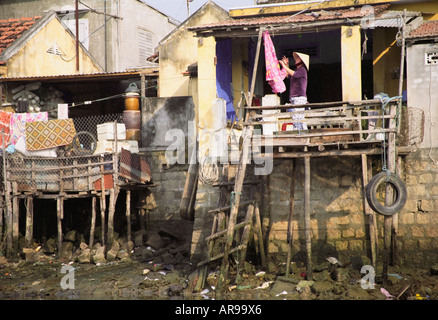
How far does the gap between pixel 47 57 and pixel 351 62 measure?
12.8 meters

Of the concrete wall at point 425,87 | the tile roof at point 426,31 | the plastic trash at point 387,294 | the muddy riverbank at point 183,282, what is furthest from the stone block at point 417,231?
the tile roof at point 426,31

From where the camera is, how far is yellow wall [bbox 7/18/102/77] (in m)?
19.5

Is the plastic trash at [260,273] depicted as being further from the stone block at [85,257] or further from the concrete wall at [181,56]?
the concrete wall at [181,56]

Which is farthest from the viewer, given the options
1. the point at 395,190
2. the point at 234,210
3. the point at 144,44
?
the point at 144,44

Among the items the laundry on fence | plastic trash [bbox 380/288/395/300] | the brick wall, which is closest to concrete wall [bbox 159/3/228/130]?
the laundry on fence

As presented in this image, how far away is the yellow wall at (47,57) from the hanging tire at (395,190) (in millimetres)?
13818

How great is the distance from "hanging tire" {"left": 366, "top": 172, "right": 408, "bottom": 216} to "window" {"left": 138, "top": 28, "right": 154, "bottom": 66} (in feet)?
54.3

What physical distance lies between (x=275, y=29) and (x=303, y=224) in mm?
4697

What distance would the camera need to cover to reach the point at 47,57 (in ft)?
68.3

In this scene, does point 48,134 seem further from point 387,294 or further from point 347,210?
point 387,294

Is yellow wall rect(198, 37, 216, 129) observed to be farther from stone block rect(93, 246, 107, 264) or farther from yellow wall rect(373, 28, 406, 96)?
stone block rect(93, 246, 107, 264)

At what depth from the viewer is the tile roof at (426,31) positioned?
12.6 m

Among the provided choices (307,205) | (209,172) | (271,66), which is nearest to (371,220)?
(307,205)
